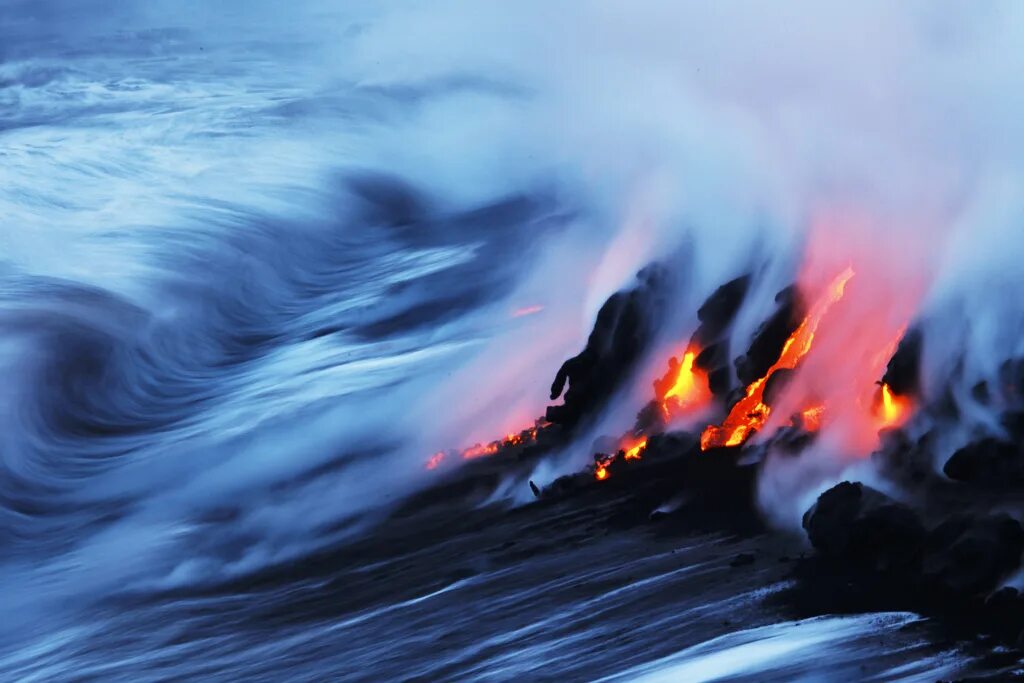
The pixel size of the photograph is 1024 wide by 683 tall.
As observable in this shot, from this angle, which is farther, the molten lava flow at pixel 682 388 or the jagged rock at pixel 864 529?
the molten lava flow at pixel 682 388

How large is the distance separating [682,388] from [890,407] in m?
1.13

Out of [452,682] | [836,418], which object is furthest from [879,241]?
[452,682]

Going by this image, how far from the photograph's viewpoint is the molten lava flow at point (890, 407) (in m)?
6.82

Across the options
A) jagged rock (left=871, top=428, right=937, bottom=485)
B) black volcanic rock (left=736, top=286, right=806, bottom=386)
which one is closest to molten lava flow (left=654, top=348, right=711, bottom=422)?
black volcanic rock (left=736, top=286, right=806, bottom=386)

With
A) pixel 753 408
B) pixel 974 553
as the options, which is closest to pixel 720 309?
pixel 753 408

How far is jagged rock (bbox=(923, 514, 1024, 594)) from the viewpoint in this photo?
5.75 metres

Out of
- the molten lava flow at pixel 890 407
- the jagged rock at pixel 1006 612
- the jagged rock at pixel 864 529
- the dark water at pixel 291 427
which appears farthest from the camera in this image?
the molten lava flow at pixel 890 407

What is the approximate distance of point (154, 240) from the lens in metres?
15.5

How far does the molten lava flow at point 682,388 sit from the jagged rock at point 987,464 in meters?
1.51

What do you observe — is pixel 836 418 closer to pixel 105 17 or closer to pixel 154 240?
pixel 154 240

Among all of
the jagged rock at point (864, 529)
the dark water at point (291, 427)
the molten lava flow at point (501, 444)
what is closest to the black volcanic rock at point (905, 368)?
the jagged rock at point (864, 529)

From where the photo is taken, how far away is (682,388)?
7.77 metres

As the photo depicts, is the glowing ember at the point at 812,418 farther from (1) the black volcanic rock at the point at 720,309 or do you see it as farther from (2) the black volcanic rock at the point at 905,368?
(1) the black volcanic rock at the point at 720,309

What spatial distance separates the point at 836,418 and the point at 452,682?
1890mm
